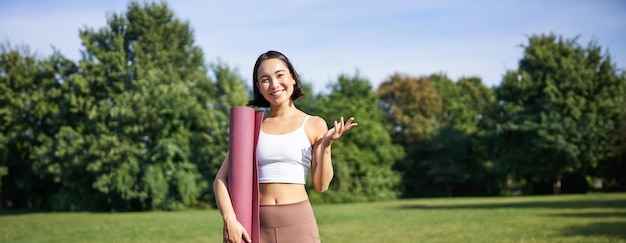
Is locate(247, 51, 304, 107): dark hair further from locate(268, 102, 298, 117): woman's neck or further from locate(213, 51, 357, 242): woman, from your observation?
locate(268, 102, 298, 117): woman's neck

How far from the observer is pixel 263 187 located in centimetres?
296

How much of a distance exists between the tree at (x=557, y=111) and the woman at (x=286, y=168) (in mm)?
39623

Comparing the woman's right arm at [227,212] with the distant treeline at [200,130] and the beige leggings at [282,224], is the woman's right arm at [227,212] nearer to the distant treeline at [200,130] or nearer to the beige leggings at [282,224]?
the beige leggings at [282,224]

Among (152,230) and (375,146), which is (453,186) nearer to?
(375,146)

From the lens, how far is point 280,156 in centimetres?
293

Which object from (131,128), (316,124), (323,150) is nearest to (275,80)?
(316,124)

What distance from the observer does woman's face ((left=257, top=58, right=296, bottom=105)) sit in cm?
307

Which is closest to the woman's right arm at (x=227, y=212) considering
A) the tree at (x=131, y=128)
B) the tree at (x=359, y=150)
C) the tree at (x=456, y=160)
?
the tree at (x=131, y=128)

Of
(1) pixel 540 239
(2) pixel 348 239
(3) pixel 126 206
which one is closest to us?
(1) pixel 540 239

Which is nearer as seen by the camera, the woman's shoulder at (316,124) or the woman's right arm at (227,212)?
the woman's right arm at (227,212)

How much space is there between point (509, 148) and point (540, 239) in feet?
107

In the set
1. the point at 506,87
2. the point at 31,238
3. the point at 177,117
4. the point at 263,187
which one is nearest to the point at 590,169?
the point at 506,87

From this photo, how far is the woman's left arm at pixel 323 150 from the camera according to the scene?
114 inches

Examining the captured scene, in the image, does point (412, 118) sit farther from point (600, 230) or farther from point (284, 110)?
point (284, 110)
